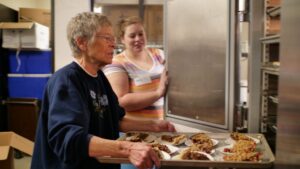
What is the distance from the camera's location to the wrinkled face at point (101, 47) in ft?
4.38

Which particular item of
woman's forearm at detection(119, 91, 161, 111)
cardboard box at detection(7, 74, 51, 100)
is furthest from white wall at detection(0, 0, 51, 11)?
woman's forearm at detection(119, 91, 161, 111)

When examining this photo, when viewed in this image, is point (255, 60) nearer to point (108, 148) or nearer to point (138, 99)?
point (138, 99)

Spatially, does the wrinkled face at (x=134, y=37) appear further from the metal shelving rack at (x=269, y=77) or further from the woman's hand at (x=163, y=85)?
the metal shelving rack at (x=269, y=77)

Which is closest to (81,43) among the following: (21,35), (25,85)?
(21,35)

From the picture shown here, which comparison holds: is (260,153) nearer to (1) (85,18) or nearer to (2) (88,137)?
(2) (88,137)

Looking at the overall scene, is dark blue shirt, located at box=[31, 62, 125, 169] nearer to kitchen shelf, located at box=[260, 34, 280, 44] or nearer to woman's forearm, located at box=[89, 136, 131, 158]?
woman's forearm, located at box=[89, 136, 131, 158]

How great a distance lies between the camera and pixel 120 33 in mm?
2113

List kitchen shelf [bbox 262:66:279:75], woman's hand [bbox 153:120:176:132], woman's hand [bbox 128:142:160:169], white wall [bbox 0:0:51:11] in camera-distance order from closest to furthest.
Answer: woman's hand [bbox 128:142:160:169]
kitchen shelf [bbox 262:66:279:75]
woman's hand [bbox 153:120:176:132]
white wall [bbox 0:0:51:11]

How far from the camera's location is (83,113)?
1203 millimetres

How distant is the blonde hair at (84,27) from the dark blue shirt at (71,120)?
105 millimetres

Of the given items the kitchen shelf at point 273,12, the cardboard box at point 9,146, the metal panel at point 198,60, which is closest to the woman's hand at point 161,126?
the metal panel at point 198,60

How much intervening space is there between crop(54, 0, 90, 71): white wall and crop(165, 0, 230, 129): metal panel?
1.22 meters

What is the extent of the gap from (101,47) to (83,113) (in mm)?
303

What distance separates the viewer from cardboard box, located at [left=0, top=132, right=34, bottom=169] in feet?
7.88
